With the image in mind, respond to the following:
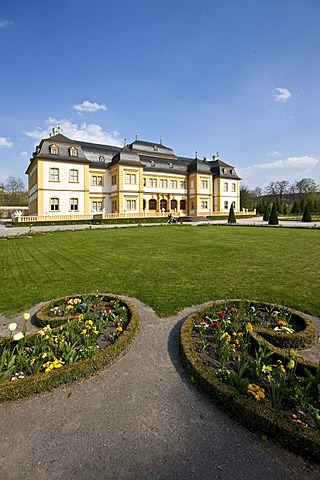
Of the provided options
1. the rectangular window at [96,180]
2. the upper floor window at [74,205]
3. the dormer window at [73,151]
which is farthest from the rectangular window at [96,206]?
the dormer window at [73,151]

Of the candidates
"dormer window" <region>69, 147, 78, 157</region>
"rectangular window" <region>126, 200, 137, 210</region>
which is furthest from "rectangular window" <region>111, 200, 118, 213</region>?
"dormer window" <region>69, 147, 78, 157</region>

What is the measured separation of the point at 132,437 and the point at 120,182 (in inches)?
1471

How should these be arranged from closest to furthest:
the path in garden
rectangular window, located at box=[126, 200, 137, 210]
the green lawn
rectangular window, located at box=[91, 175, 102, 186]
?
the path in garden < the green lawn < rectangular window, located at box=[126, 200, 137, 210] < rectangular window, located at box=[91, 175, 102, 186]

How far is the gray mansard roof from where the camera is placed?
3466cm

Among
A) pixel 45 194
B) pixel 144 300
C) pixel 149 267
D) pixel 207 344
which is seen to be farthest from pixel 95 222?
pixel 207 344

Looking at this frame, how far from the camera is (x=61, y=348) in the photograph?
3412mm

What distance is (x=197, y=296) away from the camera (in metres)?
5.66

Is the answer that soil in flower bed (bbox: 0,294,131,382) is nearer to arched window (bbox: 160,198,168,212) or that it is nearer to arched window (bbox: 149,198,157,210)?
arched window (bbox: 149,198,157,210)

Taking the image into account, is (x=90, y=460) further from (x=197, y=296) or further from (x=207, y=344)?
(x=197, y=296)

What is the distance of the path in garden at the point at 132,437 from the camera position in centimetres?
198

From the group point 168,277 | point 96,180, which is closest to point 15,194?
point 96,180

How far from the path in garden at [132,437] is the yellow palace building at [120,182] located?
104 ft

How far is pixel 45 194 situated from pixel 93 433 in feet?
114

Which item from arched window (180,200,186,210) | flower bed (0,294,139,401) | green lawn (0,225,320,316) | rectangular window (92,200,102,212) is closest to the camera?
flower bed (0,294,139,401)
